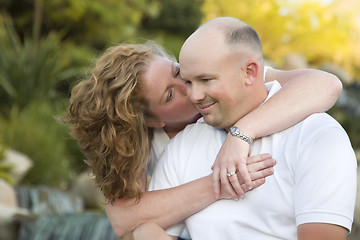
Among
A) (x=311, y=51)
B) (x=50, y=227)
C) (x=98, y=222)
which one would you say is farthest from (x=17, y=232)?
(x=311, y=51)

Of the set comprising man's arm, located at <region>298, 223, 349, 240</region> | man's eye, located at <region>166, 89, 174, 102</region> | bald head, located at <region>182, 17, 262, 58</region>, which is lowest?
man's arm, located at <region>298, 223, 349, 240</region>

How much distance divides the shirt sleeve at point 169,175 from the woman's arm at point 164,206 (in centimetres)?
5

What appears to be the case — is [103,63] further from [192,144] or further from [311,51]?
[311,51]

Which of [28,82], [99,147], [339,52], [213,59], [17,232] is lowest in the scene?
[339,52]

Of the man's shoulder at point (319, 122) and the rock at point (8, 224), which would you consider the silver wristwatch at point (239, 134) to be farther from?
the rock at point (8, 224)

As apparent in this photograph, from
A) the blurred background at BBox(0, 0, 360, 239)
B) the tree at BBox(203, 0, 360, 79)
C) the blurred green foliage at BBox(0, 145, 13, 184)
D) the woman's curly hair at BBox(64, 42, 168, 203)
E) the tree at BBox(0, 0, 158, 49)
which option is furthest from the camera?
the tree at BBox(203, 0, 360, 79)

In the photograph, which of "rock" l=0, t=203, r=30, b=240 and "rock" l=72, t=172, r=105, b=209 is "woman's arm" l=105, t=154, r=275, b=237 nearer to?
"rock" l=0, t=203, r=30, b=240

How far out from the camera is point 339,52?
74.9ft

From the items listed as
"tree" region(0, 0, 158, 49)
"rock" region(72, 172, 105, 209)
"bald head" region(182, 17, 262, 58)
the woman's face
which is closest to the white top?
the woman's face

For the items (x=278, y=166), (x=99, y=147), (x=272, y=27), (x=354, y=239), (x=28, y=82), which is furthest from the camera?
Result: (x=272, y=27)

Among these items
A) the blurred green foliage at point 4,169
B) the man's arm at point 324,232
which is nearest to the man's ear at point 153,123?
the man's arm at point 324,232

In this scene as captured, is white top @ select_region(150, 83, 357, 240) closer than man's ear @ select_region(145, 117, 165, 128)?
Yes

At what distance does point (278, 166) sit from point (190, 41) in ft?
1.91

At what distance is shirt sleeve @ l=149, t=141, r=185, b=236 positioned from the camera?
2.45m
